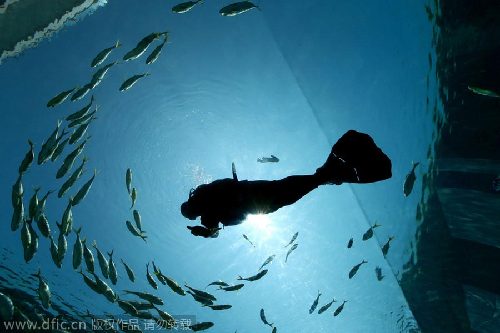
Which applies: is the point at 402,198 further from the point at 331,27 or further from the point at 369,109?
the point at 331,27

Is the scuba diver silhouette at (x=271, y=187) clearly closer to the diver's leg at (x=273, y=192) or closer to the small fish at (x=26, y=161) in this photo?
the diver's leg at (x=273, y=192)

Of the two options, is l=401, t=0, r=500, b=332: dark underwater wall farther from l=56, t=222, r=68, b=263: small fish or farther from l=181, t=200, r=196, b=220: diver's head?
l=56, t=222, r=68, b=263: small fish

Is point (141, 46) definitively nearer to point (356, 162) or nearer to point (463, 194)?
point (356, 162)

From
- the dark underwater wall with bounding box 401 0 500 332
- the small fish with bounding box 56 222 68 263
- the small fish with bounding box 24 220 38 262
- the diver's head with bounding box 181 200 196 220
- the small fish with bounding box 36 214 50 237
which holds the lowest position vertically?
the dark underwater wall with bounding box 401 0 500 332

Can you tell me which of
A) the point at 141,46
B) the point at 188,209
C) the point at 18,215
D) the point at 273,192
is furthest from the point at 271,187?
the point at 18,215

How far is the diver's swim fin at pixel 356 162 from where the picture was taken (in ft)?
8.93

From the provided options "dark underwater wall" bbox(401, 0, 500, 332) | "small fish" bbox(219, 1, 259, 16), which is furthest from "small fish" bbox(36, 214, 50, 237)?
"dark underwater wall" bbox(401, 0, 500, 332)

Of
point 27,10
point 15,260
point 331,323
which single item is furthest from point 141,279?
point 331,323

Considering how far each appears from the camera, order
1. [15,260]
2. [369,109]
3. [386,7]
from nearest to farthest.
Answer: [386,7], [369,109], [15,260]

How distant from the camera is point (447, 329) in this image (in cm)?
1415

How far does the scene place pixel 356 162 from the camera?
2.80 m

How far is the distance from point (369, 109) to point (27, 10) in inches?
482

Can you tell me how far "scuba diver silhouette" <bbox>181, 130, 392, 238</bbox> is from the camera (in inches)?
100

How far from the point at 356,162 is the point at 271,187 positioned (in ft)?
2.75
